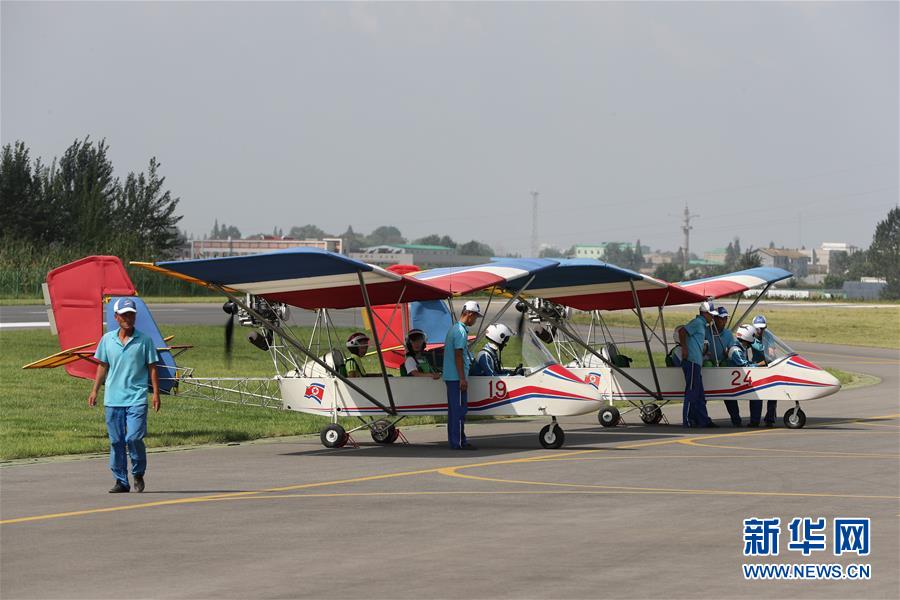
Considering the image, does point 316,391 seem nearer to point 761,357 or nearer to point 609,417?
point 609,417

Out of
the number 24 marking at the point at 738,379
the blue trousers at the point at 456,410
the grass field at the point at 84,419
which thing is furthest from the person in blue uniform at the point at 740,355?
the blue trousers at the point at 456,410

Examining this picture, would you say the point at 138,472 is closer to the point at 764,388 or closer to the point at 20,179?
the point at 764,388

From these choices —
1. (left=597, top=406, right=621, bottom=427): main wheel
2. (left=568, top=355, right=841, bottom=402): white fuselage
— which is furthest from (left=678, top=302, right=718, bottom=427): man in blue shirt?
(left=597, top=406, right=621, bottom=427): main wheel

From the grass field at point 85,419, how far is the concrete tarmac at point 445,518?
1.13 metres

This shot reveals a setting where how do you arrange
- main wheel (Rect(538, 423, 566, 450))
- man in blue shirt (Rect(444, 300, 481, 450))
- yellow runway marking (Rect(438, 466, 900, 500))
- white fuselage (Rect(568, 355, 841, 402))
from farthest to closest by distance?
white fuselage (Rect(568, 355, 841, 402))
main wheel (Rect(538, 423, 566, 450))
man in blue shirt (Rect(444, 300, 481, 450))
yellow runway marking (Rect(438, 466, 900, 500))

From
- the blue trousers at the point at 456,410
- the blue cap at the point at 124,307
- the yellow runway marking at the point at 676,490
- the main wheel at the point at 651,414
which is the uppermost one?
the blue cap at the point at 124,307

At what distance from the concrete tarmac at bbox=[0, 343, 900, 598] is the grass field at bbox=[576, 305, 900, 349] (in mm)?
31056

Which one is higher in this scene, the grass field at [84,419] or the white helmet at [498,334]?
the white helmet at [498,334]

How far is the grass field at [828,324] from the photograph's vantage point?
52312 mm

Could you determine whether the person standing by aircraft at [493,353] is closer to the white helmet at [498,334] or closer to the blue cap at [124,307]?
the white helmet at [498,334]

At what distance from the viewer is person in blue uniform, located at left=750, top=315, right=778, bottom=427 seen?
2048cm

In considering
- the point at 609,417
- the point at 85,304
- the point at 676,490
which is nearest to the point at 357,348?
the point at 85,304

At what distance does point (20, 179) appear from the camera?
280 feet

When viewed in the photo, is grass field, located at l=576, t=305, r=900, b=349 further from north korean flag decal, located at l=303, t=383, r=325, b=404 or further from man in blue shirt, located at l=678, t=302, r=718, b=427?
north korean flag decal, located at l=303, t=383, r=325, b=404
